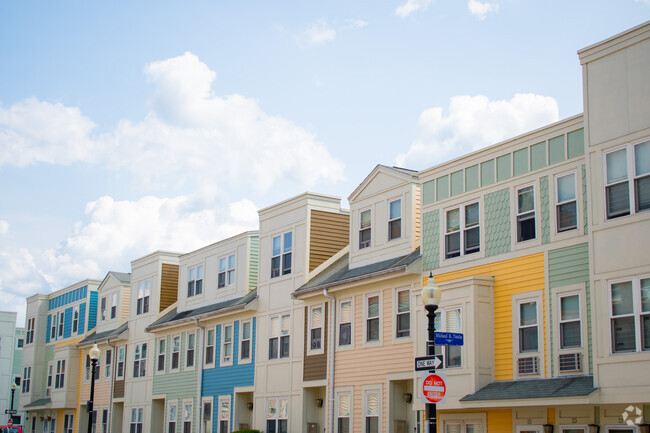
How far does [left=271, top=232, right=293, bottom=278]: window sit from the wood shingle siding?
4.09 feet

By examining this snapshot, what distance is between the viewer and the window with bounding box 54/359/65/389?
55.4 metres

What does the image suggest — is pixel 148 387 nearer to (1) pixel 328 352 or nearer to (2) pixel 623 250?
(1) pixel 328 352

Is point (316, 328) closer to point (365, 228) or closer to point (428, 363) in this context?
point (365, 228)

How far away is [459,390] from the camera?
23.3 m

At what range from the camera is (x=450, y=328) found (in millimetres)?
24203

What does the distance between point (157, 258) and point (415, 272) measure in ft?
75.7

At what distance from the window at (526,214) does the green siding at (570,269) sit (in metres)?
1.13

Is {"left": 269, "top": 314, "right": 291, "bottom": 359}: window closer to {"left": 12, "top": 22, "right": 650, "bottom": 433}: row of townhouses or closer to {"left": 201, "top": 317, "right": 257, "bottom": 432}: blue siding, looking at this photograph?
{"left": 12, "top": 22, "right": 650, "bottom": 433}: row of townhouses

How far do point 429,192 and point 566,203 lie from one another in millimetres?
5573

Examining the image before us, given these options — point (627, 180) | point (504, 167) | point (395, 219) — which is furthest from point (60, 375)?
point (627, 180)

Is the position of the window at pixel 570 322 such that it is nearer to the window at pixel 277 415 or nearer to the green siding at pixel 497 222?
the green siding at pixel 497 222

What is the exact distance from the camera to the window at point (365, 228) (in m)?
30.3

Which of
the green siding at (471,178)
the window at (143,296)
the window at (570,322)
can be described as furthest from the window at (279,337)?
the window at (570,322)

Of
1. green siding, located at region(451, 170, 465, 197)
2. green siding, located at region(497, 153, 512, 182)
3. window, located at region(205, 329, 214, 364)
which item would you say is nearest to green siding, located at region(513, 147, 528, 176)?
green siding, located at region(497, 153, 512, 182)
